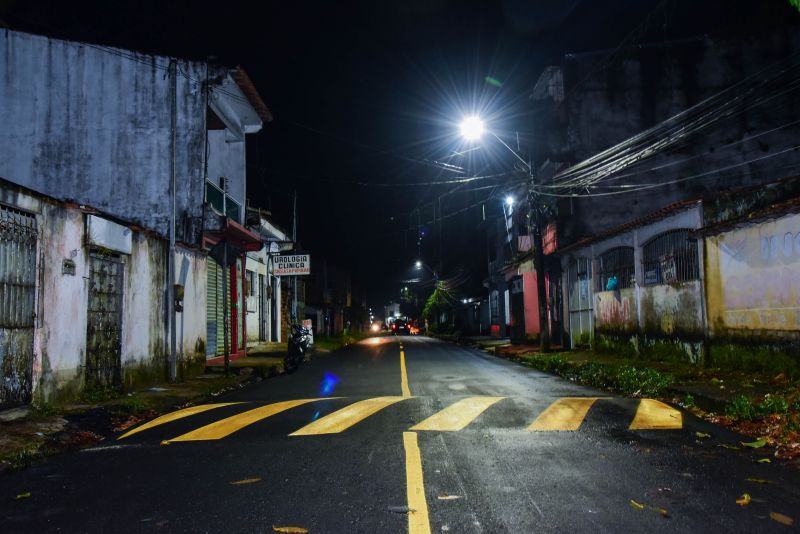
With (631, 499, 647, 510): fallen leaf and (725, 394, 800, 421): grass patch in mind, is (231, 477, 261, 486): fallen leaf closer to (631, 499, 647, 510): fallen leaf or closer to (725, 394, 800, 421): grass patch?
(631, 499, 647, 510): fallen leaf

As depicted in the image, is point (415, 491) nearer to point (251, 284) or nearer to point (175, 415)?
point (175, 415)

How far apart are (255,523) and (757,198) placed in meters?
12.0

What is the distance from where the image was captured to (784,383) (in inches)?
373

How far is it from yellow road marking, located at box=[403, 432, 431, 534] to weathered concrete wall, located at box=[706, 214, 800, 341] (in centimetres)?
832

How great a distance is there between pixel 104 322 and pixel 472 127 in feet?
37.1

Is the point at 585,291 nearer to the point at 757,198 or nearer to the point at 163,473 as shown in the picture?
the point at 757,198

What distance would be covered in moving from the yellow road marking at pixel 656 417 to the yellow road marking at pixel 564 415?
2.22ft

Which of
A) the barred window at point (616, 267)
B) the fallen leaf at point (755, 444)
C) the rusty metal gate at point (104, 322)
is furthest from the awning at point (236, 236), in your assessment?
the fallen leaf at point (755, 444)

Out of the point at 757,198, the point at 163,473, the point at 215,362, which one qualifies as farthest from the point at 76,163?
the point at 757,198

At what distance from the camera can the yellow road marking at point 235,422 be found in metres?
6.71

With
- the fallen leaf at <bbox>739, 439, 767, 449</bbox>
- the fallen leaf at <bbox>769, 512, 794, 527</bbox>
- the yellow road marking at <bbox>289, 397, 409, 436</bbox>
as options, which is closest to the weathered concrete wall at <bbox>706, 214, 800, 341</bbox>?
the fallen leaf at <bbox>739, 439, 767, 449</bbox>

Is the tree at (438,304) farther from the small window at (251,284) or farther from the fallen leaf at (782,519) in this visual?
the fallen leaf at (782,519)

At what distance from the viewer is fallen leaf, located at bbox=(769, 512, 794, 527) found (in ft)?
12.1

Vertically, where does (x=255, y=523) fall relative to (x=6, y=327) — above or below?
below
